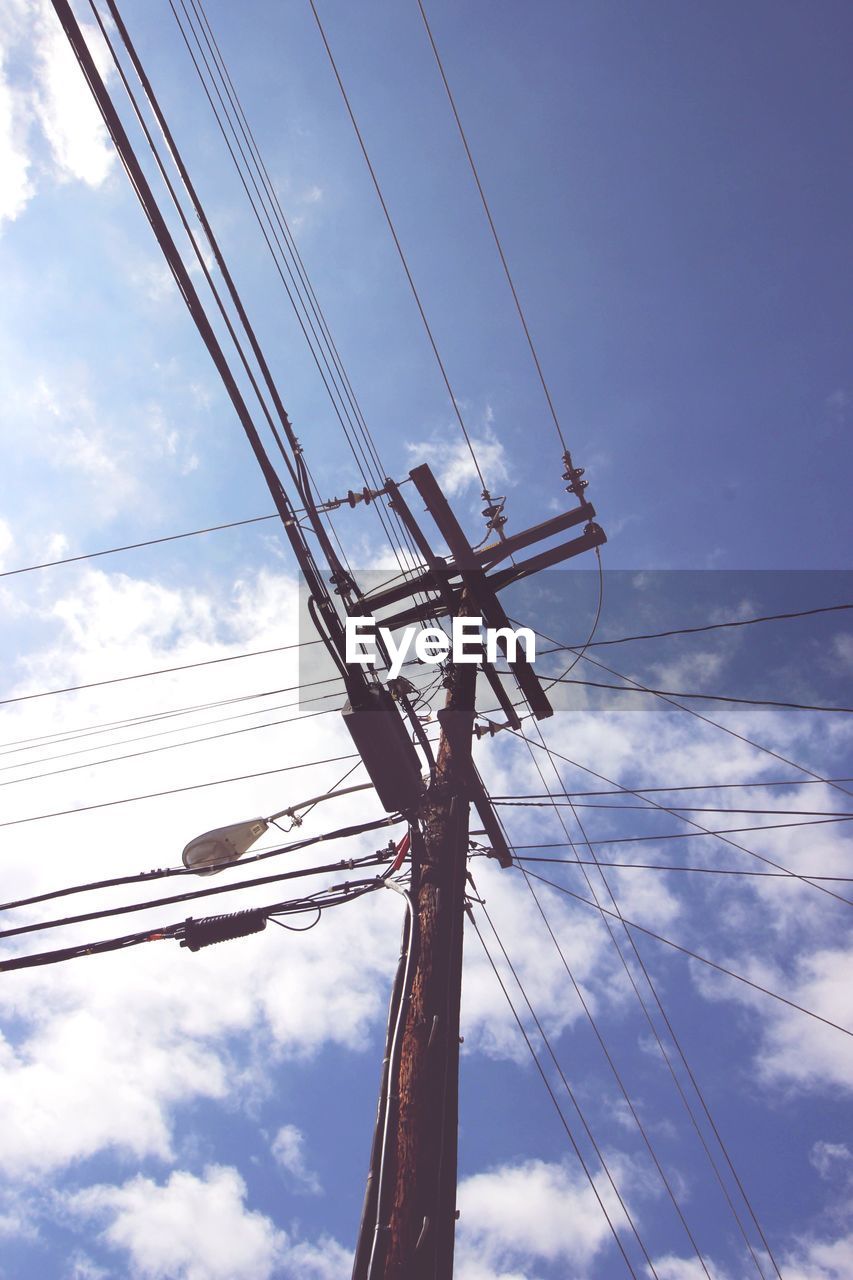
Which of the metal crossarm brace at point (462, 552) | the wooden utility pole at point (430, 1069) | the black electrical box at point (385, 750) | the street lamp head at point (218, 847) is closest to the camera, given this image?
the wooden utility pole at point (430, 1069)

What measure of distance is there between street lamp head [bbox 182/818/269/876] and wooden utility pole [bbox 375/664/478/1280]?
165cm

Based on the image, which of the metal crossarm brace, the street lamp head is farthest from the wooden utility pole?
the metal crossarm brace

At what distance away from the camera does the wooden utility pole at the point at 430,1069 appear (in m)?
2.84

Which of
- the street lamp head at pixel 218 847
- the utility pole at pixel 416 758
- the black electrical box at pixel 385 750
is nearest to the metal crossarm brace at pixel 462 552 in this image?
the utility pole at pixel 416 758

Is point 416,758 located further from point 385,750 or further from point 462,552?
point 462,552

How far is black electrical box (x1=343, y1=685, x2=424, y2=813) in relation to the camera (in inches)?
180

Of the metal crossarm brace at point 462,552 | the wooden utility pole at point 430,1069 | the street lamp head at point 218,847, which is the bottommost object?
the wooden utility pole at point 430,1069

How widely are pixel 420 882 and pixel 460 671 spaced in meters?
2.01

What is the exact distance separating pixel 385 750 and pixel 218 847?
1765 millimetres

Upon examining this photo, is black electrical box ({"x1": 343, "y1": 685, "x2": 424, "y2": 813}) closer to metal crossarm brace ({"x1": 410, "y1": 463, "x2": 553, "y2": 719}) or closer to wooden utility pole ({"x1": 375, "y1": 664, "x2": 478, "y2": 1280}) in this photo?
wooden utility pole ({"x1": 375, "y1": 664, "x2": 478, "y2": 1280})

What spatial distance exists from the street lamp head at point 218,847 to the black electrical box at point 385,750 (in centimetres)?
142

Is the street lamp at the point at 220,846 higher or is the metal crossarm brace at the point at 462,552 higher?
the metal crossarm brace at the point at 462,552

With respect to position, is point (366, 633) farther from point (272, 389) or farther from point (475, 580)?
point (272, 389)

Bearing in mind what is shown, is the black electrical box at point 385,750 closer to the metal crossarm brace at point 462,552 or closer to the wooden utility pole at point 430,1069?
the wooden utility pole at point 430,1069
